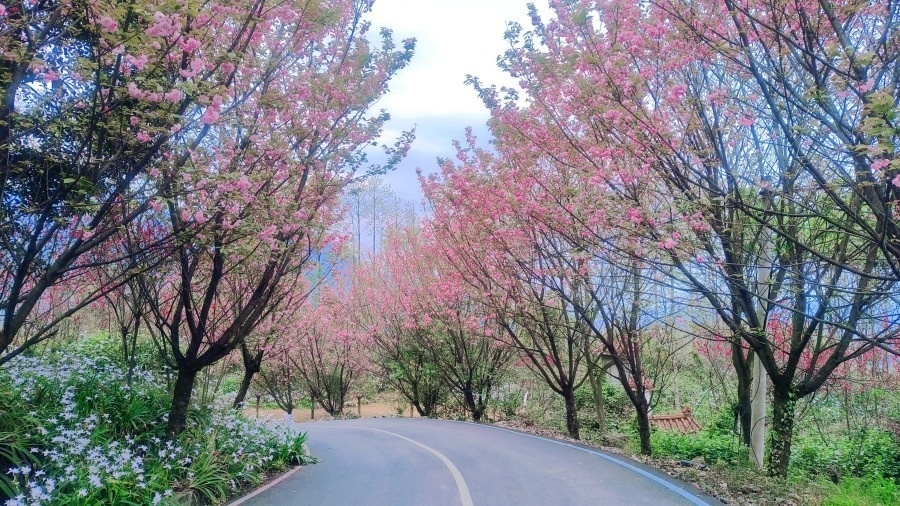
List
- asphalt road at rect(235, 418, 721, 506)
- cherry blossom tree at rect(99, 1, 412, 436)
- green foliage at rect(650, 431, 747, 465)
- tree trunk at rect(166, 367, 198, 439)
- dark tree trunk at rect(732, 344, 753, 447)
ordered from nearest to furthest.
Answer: cherry blossom tree at rect(99, 1, 412, 436)
asphalt road at rect(235, 418, 721, 506)
tree trunk at rect(166, 367, 198, 439)
dark tree trunk at rect(732, 344, 753, 447)
green foliage at rect(650, 431, 747, 465)

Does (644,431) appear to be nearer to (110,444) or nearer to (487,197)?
(487,197)

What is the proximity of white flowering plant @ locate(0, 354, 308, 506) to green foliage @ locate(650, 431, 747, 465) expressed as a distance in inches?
334

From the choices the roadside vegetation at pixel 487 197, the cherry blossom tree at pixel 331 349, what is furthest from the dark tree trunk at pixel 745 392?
the cherry blossom tree at pixel 331 349

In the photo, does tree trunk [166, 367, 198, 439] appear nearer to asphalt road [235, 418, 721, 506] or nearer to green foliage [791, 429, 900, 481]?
asphalt road [235, 418, 721, 506]

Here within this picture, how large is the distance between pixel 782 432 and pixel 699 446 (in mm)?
4895

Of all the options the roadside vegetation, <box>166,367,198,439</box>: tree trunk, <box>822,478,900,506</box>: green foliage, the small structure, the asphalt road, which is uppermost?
the roadside vegetation

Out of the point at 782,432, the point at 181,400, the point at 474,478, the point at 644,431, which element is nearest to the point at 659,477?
the point at 782,432

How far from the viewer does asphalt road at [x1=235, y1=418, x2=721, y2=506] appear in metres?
6.89

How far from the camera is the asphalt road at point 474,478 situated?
6891 millimetres

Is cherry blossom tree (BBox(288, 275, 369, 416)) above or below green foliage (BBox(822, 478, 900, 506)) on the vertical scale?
above

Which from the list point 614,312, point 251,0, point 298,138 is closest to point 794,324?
point 614,312

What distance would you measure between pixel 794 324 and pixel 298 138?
26.3 ft

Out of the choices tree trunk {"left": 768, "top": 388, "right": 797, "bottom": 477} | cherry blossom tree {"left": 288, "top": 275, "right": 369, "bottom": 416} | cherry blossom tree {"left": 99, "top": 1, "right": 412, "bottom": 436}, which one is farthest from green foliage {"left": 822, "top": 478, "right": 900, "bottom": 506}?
cherry blossom tree {"left": 288, "top": 275, "right": 369, "bottom": 416}

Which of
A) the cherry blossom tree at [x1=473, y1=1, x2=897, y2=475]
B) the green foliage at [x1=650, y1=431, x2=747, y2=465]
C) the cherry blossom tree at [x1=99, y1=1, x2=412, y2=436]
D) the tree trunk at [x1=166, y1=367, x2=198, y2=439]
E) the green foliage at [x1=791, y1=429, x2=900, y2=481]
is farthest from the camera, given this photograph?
the green foliage at [x1=650, y1=431, x2=747, y2=465]
